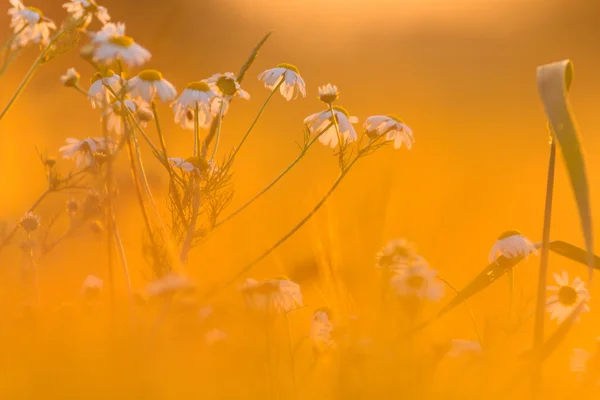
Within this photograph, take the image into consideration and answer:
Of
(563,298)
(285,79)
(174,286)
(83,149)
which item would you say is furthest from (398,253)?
(83,149)

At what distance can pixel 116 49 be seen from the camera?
6.31 ft

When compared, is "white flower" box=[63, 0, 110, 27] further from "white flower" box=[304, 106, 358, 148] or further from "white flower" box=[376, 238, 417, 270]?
"white flower" box=[376, 238, 417, 270]

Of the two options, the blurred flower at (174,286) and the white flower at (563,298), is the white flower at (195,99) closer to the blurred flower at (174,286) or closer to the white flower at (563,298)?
the blurred flower at (174,286)

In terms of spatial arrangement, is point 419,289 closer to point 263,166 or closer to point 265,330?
point 265,330

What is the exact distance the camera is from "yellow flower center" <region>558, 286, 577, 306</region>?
7.36 feet

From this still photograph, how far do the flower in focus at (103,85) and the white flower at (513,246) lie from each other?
1331 mm

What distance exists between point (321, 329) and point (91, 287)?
3.09ft

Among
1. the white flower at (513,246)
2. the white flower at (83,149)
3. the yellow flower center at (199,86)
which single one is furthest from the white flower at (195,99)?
the white flower at (513,246)

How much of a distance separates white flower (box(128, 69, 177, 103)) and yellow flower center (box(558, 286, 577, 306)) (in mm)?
1467

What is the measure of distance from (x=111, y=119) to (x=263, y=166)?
874 millimetres

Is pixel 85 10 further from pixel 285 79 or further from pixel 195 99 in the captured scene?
pixel 285 79

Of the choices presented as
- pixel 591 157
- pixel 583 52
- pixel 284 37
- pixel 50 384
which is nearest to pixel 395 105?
pixel 591 157

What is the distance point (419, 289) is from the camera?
1231 mm

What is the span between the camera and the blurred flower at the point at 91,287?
88.9 inches
